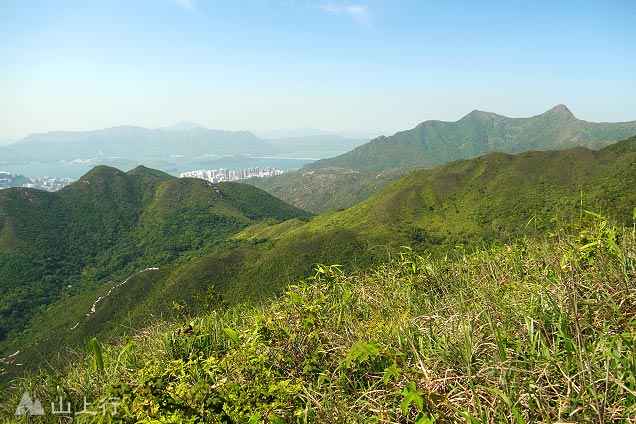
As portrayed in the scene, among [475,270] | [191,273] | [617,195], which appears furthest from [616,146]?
[475,270]

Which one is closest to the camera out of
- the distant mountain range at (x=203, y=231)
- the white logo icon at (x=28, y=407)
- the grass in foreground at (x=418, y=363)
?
the grass in foreground at (x=418, y=363)

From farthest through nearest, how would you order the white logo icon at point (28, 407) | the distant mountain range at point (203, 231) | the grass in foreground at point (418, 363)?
the distant mountain range at point (203, 231)
the white logo icon at point (28, 407)
the grass in foreground at point (418, 363)

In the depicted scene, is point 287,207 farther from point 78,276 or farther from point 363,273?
point 363,273

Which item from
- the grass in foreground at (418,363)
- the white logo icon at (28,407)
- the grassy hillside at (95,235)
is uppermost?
the grass in foreground at (418,363)

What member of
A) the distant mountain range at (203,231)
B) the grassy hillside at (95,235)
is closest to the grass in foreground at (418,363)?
the distant mountain range at (203,231)

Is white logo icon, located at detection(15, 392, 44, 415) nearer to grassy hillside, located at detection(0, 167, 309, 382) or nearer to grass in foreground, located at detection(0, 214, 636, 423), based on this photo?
grass in foreground, located at detection(0, 214, 636, 423)

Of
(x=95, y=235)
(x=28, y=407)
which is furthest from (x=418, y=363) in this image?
(x=95, y=235)

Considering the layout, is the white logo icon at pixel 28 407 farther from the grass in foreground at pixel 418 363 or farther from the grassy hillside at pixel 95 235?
the grassy hillside at pixel 95 235

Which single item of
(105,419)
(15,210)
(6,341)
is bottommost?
(6,341)

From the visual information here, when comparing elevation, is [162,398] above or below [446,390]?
below
